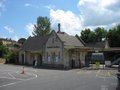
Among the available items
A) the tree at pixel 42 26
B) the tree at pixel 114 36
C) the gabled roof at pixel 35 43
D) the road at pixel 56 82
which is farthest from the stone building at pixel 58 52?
the tree at pixel 42 26

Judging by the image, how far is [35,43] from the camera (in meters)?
74.1

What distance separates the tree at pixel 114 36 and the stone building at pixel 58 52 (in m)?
32.9

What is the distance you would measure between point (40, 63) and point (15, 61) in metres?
10.7

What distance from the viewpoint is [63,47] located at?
60719 mm

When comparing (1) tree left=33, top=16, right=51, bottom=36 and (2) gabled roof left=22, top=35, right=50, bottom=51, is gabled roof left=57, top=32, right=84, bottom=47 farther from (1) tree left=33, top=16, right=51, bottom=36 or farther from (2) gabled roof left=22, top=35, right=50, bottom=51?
(1) tree left=33, top=16, right=51, bottom=36

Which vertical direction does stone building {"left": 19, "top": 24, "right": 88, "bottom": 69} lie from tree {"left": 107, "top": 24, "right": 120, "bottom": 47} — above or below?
below

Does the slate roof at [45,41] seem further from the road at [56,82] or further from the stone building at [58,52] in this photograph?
the road at [56,82]

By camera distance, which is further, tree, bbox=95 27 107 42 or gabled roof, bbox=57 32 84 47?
tree, bbox=95 27 107 42

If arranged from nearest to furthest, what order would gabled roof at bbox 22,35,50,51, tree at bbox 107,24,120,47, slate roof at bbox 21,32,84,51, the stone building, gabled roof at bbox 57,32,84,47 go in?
the stone building < gabled roof at bbox 57,32,84,47 < slate roof at bbox 21,32,84,51 < gabled roof at bbox 22,35,50,51 < tree at bbox 107,24,120,47

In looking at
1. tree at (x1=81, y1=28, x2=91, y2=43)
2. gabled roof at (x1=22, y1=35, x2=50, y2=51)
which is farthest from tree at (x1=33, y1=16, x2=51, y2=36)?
gabled roof at (x1=22, y1=35, x2=50, y2=51)

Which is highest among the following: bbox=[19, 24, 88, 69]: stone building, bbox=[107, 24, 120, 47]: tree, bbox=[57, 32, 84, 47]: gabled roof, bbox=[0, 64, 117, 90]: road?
bbox=[107, 24, 120, 47]: tree

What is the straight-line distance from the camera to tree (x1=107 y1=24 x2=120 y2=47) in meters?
102

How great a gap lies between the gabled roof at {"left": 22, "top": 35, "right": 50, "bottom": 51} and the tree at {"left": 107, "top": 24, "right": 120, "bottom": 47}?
111 ft

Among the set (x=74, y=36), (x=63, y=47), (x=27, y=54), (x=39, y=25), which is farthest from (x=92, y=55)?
(x=39, y=25)
